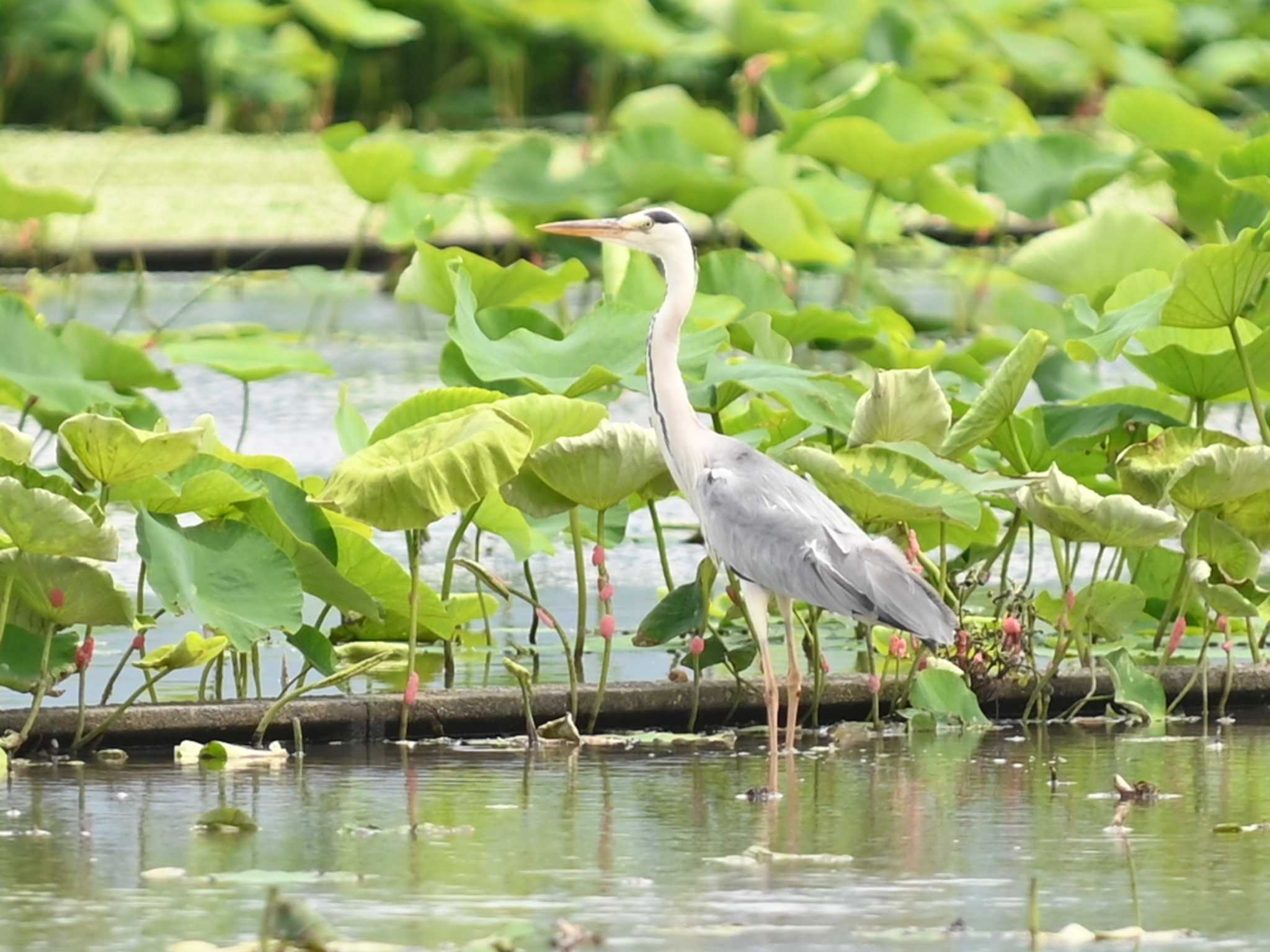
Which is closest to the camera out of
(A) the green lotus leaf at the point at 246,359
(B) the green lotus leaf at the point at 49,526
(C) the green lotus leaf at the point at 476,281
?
(B) the green lotus leaf at the point at 49,526

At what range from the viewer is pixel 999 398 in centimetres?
572

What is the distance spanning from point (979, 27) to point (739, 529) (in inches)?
614

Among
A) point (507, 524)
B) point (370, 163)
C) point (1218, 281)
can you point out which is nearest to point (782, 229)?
point (370, 163)

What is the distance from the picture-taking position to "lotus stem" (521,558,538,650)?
5.61m

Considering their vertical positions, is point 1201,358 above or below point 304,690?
above

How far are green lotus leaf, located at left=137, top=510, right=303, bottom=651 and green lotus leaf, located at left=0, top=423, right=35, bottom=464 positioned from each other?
252 millimetres

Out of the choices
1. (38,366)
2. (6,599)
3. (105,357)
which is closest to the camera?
(6,599)

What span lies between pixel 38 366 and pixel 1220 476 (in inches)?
99.4

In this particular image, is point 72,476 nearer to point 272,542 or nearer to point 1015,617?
point 272,542

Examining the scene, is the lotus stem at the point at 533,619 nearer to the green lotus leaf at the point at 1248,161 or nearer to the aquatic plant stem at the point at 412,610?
the aquatic plant stem at the point at 412,610

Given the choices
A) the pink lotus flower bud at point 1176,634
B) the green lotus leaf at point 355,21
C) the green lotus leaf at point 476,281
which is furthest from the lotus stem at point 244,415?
the green lotus leaf at point 355,21

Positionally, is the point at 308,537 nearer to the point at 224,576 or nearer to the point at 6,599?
the point at 224,576

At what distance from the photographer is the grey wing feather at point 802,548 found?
5207 millimetres

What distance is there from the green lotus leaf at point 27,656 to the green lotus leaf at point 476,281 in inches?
57.0
